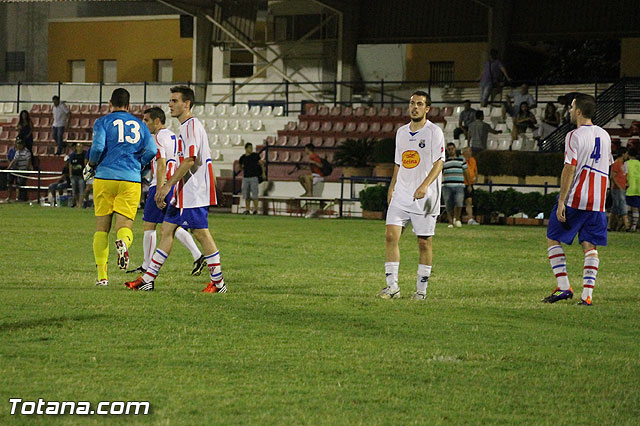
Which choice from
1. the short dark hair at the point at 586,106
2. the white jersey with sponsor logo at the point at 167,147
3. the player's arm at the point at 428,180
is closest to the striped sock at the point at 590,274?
the short dark hair at the point at 586,106

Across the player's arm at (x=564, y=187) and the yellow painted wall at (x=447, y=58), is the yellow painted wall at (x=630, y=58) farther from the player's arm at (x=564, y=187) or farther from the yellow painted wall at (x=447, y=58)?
the player's arm at (x=564, y=187)

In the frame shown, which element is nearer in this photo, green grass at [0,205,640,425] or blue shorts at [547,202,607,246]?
green grass at [0,205,640,425]

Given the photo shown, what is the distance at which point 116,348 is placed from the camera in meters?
7.36

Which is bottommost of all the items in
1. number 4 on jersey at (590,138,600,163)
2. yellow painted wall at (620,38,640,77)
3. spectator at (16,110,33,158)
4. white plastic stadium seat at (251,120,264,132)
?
number 4 on jersey at (590,138,600,163)

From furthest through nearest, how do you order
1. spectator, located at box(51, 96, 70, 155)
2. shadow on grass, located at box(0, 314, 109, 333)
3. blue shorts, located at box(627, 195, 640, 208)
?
spectator, located at box(51, 96, 70, 155)
blue shorts, located at box(627, 195, 640, 208)
shadow on grass, located at box(0, 314, 109, 333)

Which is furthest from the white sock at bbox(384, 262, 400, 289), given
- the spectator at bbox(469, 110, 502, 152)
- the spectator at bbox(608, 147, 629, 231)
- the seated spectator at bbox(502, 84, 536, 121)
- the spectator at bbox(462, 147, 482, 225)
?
the seated spectator at bbox(502, 84, 536, 121)

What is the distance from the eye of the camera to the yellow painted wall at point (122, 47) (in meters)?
49.6

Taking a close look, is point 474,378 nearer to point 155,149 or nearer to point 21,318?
point 21,318

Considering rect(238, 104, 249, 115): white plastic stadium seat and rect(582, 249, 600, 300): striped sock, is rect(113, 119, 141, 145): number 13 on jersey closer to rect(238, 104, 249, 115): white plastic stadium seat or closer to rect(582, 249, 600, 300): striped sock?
rect(582, 249, 600, 300): striped sock

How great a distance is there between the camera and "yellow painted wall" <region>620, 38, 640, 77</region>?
38531 mm

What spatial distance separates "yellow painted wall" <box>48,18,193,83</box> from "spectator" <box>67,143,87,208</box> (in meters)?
19.5

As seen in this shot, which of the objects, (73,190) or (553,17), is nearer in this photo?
(73,190)

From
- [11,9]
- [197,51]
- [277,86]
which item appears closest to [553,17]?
[277,86]

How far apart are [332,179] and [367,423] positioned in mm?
25093
